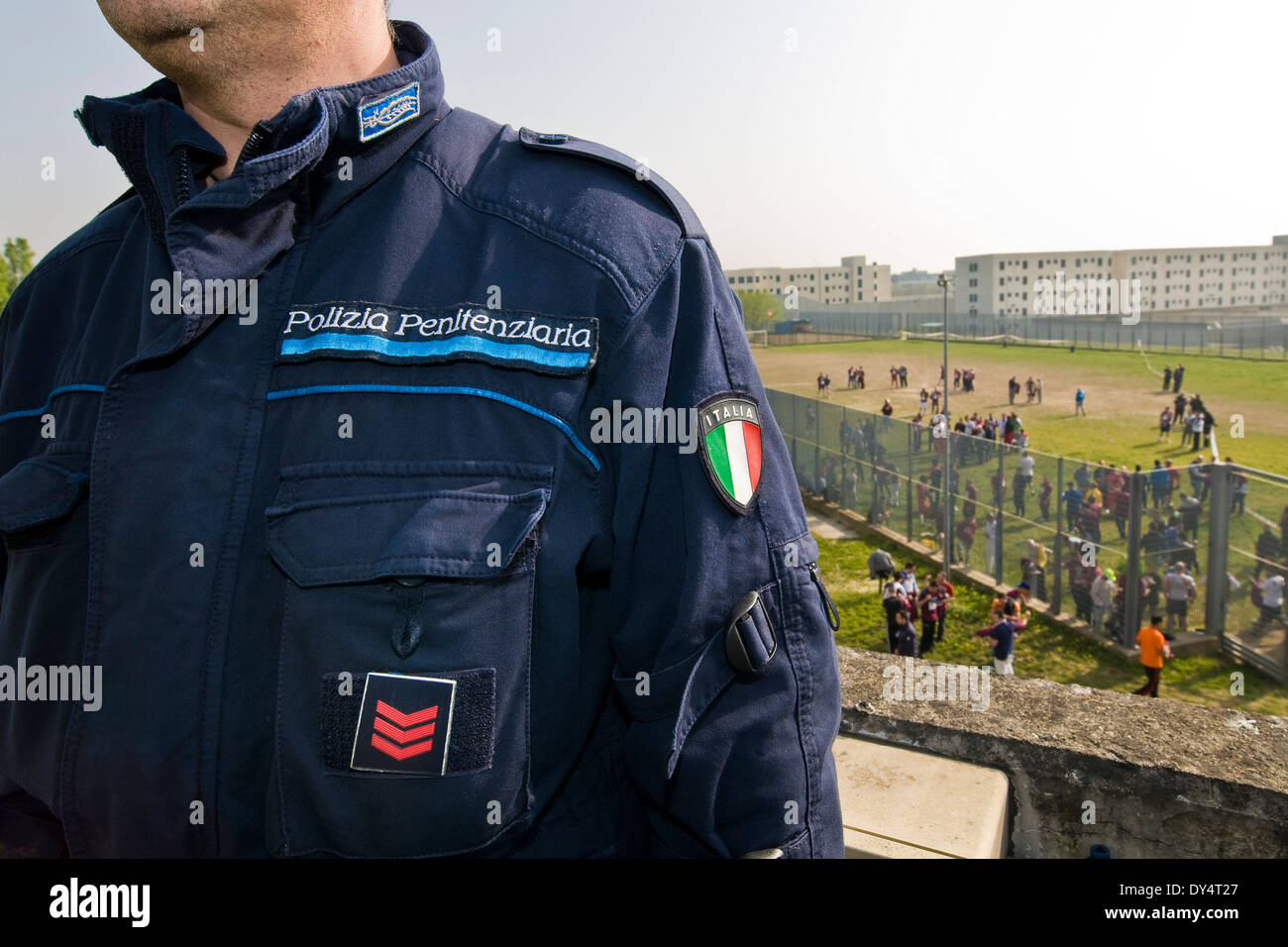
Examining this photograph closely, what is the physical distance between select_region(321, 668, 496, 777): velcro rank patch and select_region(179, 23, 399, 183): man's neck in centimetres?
105

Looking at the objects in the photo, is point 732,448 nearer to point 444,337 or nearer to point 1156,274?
point 444,337

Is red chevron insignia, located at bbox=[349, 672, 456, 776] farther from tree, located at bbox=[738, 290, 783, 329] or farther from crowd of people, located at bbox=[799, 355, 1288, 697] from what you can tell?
tree, located at bbox=[738, 290, 783, 329]

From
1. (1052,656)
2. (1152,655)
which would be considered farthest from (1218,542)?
(1052,656)

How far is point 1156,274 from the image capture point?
10331 cm

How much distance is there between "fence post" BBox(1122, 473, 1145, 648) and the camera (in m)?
16.2

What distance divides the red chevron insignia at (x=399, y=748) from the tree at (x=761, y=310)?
322ft

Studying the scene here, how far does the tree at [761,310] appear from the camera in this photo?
334 ft

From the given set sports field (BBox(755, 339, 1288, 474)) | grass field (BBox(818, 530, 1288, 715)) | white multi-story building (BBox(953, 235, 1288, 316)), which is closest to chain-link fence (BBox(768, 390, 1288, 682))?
grass field (BBox(818, 530, 1288, 715))

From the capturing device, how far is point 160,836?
142 cm

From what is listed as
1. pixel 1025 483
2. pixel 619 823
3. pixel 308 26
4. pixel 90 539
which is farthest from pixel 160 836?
pixel 1025 483

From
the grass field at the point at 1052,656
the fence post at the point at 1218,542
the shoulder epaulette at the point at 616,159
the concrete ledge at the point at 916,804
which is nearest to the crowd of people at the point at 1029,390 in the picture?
the grass field at the point at 1052,656

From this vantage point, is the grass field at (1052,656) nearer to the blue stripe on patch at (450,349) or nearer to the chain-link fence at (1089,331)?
the blue stripe on patch at (450,349)

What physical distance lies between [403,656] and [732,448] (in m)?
0.61
